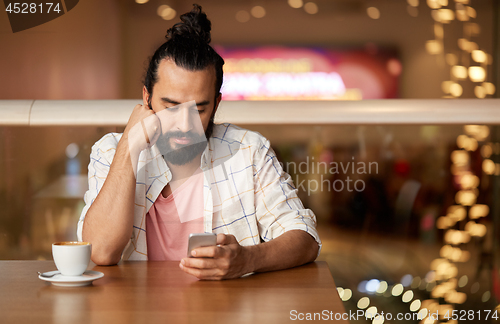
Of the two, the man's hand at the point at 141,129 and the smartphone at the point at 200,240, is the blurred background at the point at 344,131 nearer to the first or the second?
the man's hand at the point at 141,129

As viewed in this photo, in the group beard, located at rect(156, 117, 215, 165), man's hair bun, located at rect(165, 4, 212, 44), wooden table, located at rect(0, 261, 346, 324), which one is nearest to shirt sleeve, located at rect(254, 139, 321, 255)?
beard, located at rect(156, 117, 215, 165)

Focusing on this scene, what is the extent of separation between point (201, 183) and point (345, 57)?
3.61ft

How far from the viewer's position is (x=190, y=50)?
140 cm

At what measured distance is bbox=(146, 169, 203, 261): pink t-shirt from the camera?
1341 millimetres

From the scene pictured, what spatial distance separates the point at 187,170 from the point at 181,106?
219 millimetres

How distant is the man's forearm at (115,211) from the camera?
1.10 meters

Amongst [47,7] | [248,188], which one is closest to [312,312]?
[248,188]

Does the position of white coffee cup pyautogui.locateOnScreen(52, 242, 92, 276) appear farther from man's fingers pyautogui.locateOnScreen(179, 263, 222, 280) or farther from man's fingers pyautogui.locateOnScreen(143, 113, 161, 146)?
man's fingers pyautogui.locateOnScreen(143, 113, 161, 146)

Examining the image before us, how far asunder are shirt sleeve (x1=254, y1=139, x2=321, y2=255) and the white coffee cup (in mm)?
527

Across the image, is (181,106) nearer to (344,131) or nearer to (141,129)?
(141,129)

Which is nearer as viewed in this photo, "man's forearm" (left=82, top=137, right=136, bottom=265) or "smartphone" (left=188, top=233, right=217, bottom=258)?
"smartphone" (left=188, top=233, right=217, bottom=258)

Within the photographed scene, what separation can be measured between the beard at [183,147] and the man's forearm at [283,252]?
1.46 ft

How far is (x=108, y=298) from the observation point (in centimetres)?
76

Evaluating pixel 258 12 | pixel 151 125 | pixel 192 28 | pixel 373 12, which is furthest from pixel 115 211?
pixel 373 12
